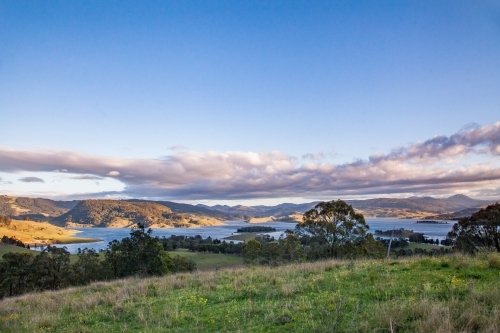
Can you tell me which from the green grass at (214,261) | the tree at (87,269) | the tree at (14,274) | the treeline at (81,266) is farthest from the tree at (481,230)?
the tree at (14,274)

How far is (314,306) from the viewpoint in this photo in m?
7.29

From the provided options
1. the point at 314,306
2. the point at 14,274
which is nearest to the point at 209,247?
the point at 14,274

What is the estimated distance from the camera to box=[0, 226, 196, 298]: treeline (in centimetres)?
4372

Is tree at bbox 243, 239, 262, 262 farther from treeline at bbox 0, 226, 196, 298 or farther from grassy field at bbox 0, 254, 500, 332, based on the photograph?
grassy field at bbox 0, 254, 500, 332

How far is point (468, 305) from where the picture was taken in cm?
560

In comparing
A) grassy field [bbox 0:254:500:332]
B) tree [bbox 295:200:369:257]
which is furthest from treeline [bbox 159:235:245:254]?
grassy field [bbox 0:254:500:332]

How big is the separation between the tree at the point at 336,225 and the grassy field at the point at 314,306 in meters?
24.3

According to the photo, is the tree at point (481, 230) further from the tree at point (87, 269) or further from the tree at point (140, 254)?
the tree at point (87, 269)

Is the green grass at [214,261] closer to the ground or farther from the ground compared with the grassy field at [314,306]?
closer to the ground

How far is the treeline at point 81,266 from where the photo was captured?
43719 mm

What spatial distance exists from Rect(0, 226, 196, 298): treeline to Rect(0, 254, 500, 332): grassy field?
107 feet

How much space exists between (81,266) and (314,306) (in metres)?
55.6

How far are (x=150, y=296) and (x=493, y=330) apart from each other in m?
10.1

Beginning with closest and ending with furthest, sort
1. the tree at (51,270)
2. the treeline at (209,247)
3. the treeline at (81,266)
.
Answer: the treeline at (81,266) → the tree at (51,270) → the treeline at (209,247)
